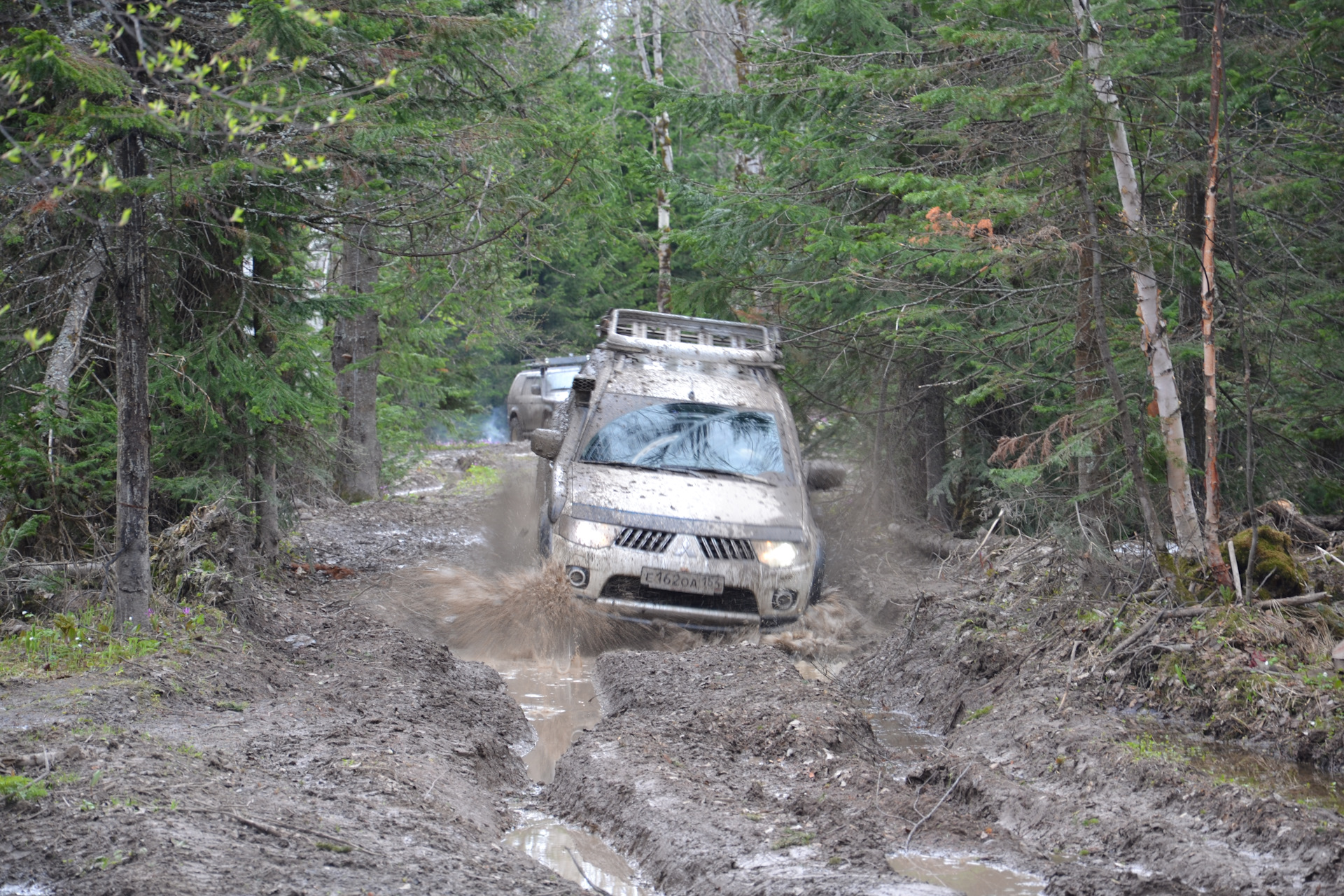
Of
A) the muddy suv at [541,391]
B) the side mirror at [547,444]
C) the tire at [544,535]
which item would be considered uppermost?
the muddy suv at [541,391]

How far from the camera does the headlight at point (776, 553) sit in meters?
8.26

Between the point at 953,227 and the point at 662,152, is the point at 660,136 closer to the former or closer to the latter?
the point at 662,152

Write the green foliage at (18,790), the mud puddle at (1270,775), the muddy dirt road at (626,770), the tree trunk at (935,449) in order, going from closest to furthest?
the muddy dirt road at (626,770) < the green foliage at (18,790) < the mud puddle at (1270,775) < the tree trunk at (935,449)

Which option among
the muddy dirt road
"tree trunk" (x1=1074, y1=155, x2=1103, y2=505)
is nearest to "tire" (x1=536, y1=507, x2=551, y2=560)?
the muddy dirt road

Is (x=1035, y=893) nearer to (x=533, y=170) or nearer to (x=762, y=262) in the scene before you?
(x=533, y=170)

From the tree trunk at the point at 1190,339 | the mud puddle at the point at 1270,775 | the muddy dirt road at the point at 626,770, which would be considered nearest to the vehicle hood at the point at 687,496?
the muddy dirt road at the point at 626,770

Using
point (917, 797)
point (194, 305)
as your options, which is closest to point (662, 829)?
point (917, 797)

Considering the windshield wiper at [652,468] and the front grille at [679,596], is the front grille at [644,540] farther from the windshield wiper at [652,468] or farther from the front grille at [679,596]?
the windshield wiper at [652,468]

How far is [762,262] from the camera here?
1286 centimetres

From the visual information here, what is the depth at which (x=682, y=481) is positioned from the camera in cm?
873

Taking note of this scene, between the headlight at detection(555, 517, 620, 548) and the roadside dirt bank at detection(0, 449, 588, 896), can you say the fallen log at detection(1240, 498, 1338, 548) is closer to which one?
the headlight at detection(555, 517, 620, 548)

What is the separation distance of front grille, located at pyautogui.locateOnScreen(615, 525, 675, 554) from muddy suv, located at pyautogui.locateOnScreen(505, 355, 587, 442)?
1612 centimetres

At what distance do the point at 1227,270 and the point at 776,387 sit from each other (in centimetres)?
402

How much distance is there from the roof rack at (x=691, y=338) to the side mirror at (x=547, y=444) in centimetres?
137
